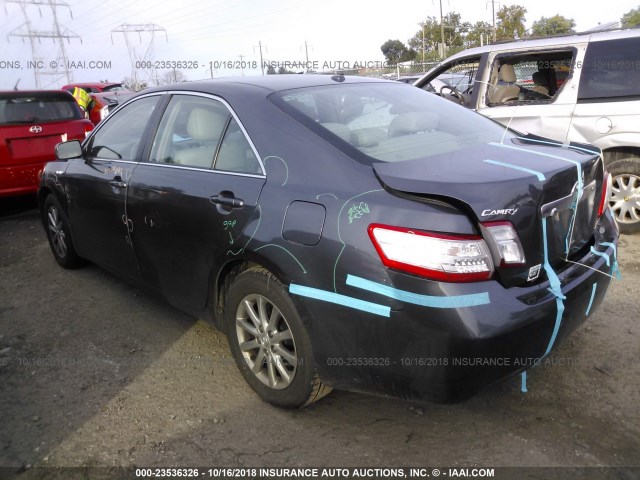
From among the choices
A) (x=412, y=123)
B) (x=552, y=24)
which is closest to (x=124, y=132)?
(x=412, y=123)

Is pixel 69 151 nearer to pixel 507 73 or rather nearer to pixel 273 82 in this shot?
pixel 273 82

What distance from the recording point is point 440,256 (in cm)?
202

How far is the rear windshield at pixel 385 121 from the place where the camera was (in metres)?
2.53

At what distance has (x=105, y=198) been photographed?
12.3 ft

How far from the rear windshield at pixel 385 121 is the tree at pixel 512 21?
4847cm

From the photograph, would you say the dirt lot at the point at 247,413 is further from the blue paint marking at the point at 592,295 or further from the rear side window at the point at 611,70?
the rear side window at the point at 611,70

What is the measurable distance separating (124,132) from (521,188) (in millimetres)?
2859

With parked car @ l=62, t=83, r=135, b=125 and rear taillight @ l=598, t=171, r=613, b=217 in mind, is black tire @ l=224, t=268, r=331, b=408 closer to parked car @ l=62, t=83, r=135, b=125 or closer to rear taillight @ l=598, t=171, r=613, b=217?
rear taillight @ l=598, t=171, r=613, b=217

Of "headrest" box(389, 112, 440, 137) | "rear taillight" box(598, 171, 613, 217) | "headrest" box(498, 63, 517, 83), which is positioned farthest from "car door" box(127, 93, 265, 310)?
"headrest" box(498, 63, 517, 83)

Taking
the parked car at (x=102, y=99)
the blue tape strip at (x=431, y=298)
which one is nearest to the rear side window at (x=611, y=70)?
the blue tape strip at (x=431, y=298)

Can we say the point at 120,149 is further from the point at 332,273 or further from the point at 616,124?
the point at 616,124

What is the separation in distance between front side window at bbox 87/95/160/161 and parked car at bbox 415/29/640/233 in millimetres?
3377

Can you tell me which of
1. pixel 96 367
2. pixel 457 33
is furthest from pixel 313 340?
pixel 457 33

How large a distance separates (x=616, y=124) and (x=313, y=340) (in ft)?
13.1
